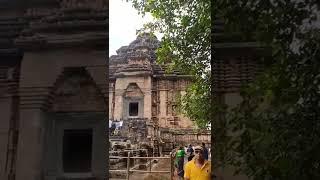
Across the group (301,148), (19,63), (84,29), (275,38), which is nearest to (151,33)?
(84,29)

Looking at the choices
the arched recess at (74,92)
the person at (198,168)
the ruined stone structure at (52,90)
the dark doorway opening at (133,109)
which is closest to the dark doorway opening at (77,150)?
the ruined stone structure at (52,90)

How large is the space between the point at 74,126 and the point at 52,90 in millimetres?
306

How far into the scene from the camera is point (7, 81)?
128 inches

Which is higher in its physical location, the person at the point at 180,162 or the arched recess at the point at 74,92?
the arched recess at the point at 74,92

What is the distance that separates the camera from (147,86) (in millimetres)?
4797

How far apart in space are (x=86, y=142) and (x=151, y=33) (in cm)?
92

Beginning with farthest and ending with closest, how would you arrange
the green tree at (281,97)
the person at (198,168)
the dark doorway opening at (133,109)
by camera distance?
1. the dark doorway opening at (133,109)
2. the person at (198,168)
3. the green tree at (281,97)

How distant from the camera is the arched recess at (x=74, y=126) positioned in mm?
3131

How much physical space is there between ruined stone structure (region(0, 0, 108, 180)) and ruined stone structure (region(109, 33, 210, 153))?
0.28 meters

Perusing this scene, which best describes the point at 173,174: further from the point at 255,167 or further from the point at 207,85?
the point at 255,167

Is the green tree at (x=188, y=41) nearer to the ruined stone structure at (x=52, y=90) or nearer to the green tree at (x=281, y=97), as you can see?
the ruined stone structure at (x=52, y=90)

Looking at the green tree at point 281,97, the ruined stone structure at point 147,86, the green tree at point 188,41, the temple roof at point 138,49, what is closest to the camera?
the green tree at point 281,97

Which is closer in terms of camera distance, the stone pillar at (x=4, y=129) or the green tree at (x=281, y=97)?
the green tree at (x=281, y=97)

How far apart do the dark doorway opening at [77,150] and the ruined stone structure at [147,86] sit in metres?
0.33
